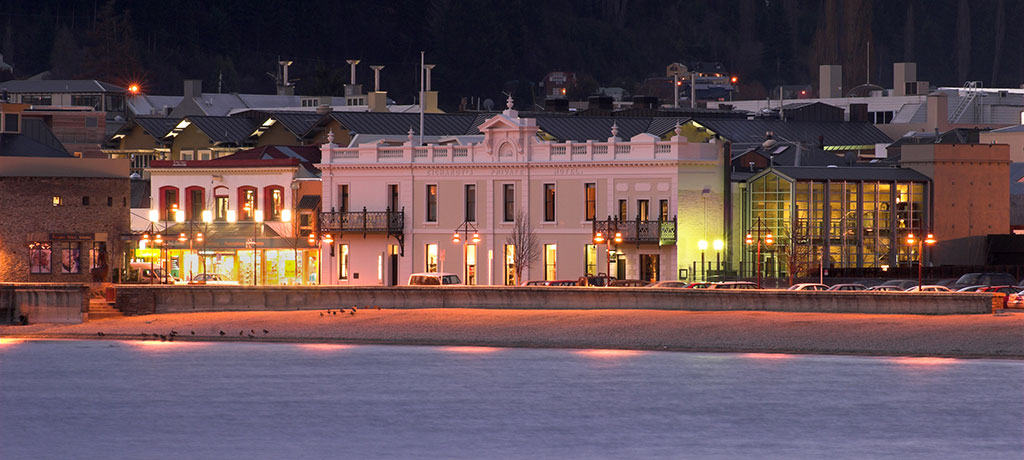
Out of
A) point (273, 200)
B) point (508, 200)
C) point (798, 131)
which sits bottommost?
point (508, 200)

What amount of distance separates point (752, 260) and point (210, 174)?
30408 mm

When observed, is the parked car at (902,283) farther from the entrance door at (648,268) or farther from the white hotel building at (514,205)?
the entrance door at (648,268)

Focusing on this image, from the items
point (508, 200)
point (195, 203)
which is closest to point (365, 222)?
point (508, 200)

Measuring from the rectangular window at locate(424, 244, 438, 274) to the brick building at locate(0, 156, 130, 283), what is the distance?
53.3ft

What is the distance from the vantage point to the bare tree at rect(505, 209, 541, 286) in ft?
313

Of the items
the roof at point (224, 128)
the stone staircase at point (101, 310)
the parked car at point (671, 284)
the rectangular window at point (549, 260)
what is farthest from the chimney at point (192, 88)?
the parked car at point (671, 284)

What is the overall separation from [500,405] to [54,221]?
141ft

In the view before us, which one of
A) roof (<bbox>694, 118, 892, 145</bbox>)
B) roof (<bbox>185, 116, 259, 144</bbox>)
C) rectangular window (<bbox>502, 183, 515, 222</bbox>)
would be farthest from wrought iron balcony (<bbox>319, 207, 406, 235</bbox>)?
roof (<bbox>185, 116, 259, 144</bbox>)

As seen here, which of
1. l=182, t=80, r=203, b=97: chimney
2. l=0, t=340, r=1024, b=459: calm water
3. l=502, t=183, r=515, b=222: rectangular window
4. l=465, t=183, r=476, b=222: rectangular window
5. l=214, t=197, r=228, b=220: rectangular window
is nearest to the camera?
l=0, t=340, r=1024, b=459: calm water

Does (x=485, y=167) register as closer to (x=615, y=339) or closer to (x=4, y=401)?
(x=615, y=339)

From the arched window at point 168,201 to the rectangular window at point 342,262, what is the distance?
12.2 m

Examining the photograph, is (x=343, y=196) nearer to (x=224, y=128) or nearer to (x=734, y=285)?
(x=734, y=285)

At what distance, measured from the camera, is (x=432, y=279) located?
302ft

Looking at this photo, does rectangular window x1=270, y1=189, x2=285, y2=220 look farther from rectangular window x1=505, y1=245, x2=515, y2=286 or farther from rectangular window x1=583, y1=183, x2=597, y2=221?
rectangular window x1=583, y1=183, x2=597, y2=221
